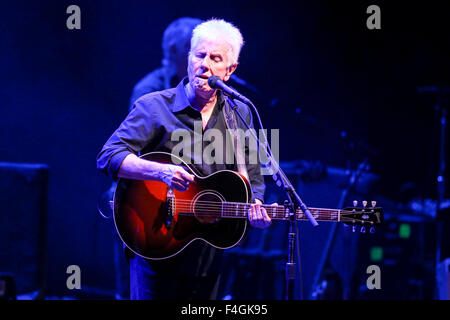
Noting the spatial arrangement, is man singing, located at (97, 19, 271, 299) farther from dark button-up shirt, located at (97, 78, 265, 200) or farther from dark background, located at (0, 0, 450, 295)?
dark background, located at (0, 0, 450, 295)

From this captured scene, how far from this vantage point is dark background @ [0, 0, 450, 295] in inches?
248

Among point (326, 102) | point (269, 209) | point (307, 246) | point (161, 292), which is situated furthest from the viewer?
point (326, 102)

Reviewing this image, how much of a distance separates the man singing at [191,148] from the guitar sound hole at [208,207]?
14 centimetres

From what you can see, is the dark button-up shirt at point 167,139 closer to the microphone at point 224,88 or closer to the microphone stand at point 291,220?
the microphone at point 224,88
